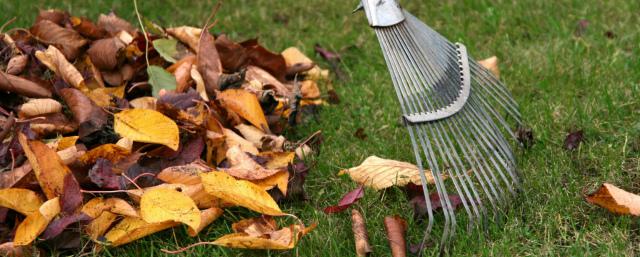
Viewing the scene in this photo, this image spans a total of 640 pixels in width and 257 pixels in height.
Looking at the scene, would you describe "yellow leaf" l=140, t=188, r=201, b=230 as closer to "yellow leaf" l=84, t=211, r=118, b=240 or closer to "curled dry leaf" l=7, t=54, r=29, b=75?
"yellow leaf" l=84, t=211, r=118, b=240

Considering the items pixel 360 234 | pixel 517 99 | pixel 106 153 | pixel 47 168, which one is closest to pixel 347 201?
pixel 360 234

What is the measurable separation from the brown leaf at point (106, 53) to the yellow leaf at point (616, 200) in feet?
5.21

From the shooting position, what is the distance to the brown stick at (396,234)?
2.01 m

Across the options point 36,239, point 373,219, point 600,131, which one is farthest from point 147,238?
point 600,131

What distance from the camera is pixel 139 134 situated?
7.74 feet

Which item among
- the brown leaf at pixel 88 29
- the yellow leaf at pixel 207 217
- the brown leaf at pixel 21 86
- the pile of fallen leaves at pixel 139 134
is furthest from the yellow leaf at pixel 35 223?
the brown leaf at pixel 88 29

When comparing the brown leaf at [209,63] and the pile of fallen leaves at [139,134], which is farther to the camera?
the brown leaf at [209,63]

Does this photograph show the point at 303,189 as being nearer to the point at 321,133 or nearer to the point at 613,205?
the point at 321,133

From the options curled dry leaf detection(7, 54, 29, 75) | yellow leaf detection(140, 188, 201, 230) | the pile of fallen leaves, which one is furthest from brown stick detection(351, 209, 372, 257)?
curled dry leaf detection(7, 54, 29, 75)

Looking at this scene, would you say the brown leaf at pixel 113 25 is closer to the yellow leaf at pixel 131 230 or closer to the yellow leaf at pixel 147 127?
the yellow leaf at pixel 147 127

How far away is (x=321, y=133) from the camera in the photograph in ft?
9.30

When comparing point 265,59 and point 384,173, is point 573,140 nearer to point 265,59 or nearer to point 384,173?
point 384,173

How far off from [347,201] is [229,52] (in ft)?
3.32

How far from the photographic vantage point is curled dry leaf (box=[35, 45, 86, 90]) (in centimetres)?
263
